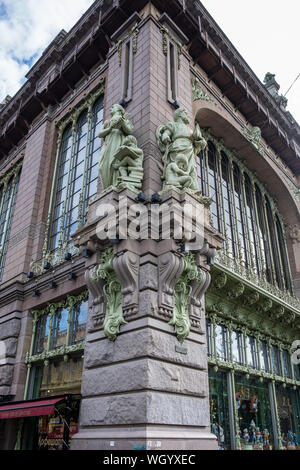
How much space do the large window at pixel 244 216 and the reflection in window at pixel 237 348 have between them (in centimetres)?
312

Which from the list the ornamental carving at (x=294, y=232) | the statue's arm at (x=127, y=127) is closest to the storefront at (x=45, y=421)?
the statue's arm at (x=127, y=127)

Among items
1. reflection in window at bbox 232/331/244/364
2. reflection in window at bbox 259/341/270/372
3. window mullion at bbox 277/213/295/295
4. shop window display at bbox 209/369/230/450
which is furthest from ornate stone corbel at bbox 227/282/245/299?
window mullion at bbox 277/213/295/295

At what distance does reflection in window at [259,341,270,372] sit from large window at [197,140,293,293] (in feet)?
11.0

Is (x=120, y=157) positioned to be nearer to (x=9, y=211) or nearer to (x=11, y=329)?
(x=11, y=329)

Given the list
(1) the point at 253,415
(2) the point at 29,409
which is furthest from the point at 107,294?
(1) the point at 253,415

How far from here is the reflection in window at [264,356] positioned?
15.4 metres

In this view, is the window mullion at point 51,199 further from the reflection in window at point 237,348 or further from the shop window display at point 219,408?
the reflection in window at point 237,348

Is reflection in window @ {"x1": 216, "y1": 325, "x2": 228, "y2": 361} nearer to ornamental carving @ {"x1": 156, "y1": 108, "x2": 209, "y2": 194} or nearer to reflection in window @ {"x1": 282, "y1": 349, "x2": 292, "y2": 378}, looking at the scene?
reflection in window @ {"x1": 282, "y1": 349, "x2": 292, "y2": 378}

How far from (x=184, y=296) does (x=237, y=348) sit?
18.7 ft

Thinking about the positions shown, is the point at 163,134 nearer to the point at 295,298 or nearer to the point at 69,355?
the point at 69,355

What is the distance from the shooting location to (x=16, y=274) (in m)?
15.2

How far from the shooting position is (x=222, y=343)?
13.6 metres
